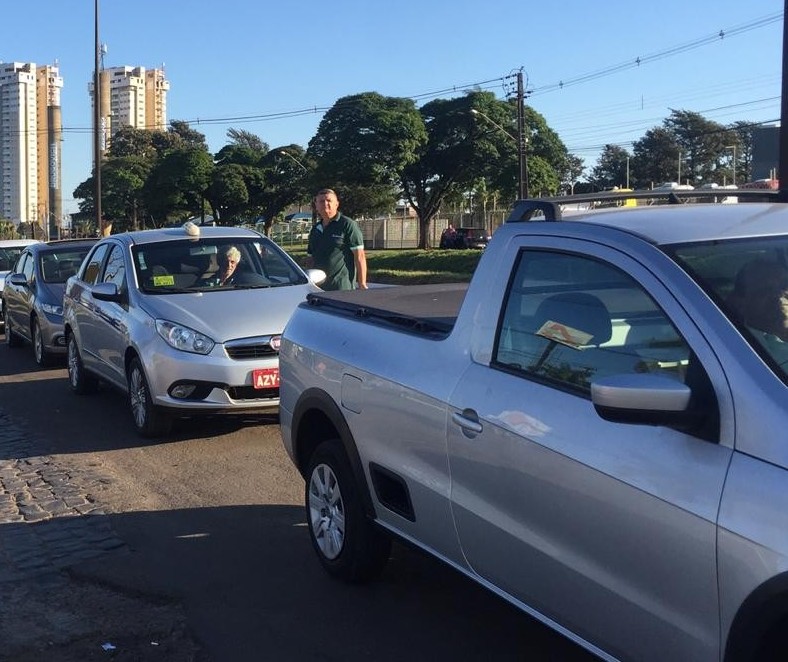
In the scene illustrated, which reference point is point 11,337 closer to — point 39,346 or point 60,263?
point 60,263

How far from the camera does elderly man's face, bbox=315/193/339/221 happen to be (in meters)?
9.14

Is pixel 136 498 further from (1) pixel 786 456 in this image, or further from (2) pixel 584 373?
(1) pixel 786 456

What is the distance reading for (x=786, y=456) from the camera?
2.34 metres

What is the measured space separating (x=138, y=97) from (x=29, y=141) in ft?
47.9

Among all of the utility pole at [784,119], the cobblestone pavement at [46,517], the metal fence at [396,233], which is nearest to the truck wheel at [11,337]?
the cobblestone pavement at [46,517]

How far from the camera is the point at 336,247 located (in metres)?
9.20

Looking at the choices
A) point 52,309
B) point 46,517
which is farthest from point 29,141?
point 46,517

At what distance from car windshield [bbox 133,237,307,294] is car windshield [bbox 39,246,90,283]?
16.0ft

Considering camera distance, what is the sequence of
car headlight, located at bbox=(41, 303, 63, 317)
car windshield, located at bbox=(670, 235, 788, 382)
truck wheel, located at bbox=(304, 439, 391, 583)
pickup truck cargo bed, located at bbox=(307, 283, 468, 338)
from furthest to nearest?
car headlight, located at bbox=(41, 303, 63, 317)
truck wheel, located at bbox=(304, 439, 391, 583)
pickup truck cargo bed, located at bbox=(307, 283, 468, 338)
car windshield, located at bbox=(670, 235, 788, 382)

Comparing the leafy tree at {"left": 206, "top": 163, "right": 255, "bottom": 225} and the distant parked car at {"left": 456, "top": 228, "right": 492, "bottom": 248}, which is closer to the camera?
the distant parked car at {"left": 456, "top": 228, "right": 492, "bottom": 248}

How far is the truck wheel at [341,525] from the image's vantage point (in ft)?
14.7

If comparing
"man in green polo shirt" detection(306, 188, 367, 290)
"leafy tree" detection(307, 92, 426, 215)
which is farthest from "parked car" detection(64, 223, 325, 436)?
"leafy tree" detection(307, 92, 426, 215)

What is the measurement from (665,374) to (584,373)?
1.30 feet

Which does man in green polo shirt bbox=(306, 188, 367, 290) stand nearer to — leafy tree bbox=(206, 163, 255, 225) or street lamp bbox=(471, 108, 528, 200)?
street lamp bbox=(471, 108, 528, 200)
